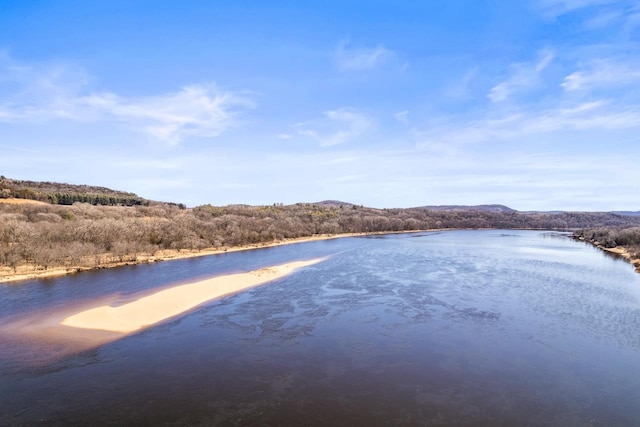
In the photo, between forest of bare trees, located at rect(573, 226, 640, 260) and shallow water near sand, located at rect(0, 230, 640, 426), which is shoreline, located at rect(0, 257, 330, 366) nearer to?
shallow water near sand, located at rect(0, 230, 640, 426)

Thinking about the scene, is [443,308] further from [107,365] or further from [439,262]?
[439,262]

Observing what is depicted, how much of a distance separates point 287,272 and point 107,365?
19.3 metres

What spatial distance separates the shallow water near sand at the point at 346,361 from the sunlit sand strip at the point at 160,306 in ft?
3.86

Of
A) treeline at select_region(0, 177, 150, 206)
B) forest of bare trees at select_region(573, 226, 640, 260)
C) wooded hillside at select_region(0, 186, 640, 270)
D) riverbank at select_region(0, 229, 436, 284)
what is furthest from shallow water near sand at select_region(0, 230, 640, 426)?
treeline at select_region(0, 177, 150, 206)

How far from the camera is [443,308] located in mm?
19781

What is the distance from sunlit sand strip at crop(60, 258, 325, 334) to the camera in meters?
17.1

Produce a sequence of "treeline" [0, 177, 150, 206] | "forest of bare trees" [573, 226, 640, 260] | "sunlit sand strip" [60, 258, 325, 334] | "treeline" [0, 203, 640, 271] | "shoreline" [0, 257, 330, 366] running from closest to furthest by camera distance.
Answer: "shoreline" [0, 257, 330, 366] → "sunlit sand strip" [60, 258, 325, 334] → "treeline" [0, 203, 640, 271] → "forest of bare trees" [573, 226, 640, 260] → "treeline" [0, 177, 150, 206]

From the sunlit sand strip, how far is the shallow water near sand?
118cm

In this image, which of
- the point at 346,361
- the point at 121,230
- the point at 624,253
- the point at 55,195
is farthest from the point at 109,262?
the point at 624,253

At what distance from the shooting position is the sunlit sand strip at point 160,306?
56.1ft

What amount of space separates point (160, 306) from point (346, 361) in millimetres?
11921

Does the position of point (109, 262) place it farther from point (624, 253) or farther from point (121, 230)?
point (624, 253)

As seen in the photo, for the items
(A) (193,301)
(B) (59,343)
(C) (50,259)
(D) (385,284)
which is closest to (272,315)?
(A) (193,301)

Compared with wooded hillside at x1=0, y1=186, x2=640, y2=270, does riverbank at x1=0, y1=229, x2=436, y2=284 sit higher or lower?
lower
